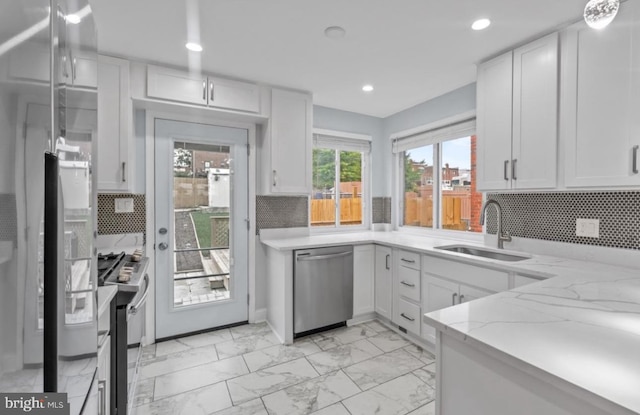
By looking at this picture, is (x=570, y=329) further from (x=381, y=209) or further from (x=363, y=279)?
(x=381, y=209)

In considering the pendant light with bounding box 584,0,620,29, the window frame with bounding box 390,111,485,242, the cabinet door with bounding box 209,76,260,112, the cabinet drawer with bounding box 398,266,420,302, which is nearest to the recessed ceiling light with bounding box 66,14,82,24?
the pendant light with bounding box 584,0,620,29

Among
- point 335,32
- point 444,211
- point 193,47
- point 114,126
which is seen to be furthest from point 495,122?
point 114,126

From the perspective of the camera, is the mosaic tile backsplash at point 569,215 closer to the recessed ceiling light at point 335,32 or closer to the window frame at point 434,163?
the window frame at point 434,163

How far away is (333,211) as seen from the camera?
151 inches

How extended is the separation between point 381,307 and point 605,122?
7.62ft

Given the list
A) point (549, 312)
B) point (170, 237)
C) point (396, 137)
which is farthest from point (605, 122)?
point (170, 237)

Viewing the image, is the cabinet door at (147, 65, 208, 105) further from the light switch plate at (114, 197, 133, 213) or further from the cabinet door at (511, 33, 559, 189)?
the cabinet door at (511, 33, 559, 189)

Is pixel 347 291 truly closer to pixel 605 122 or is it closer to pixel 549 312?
pixel 549 312

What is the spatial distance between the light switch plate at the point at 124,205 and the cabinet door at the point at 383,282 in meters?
2.43

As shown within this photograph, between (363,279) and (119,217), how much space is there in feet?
7.89

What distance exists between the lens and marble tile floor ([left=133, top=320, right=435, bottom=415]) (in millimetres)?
1835

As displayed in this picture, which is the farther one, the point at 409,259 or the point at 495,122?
the point at 409,259

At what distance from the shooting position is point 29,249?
0.49 meters

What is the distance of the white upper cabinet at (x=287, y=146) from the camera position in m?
2.93
